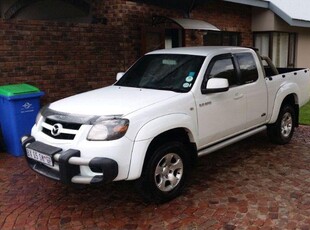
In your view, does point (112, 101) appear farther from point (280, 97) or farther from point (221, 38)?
point (221, 38)

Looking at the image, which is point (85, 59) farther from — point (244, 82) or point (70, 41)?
point (244, 82)

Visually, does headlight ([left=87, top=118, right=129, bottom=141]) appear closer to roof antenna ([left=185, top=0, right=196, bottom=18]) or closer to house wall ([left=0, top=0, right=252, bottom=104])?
house wall ([left=0, top=0, right=252, bottom=104])

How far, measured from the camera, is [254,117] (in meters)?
5.70

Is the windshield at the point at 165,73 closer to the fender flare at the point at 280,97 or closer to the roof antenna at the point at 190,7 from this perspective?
the fender flare at the point at 280,97

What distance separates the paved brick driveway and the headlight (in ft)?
3.01

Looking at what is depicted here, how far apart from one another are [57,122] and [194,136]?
1616mm

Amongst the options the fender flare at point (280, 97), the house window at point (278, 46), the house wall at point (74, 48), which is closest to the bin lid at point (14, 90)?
the house wall at point (74, 48)

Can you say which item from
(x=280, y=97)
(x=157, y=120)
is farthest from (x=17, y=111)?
(x=280, y=97)

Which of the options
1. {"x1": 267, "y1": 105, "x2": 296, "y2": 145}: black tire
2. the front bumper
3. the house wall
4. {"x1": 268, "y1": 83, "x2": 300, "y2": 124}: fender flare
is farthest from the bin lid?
{"x1": 267, "y1": 105, "x2": 296, "y2": 145}: black tire

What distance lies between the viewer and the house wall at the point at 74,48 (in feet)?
22.3

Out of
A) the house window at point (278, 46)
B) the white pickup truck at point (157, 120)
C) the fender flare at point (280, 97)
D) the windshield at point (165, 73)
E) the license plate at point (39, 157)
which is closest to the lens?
the white pickup truck at point (157, 120)

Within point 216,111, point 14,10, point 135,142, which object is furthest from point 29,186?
point 14,10

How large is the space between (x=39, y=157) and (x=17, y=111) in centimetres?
228

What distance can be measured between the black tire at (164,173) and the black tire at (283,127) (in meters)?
2.52
